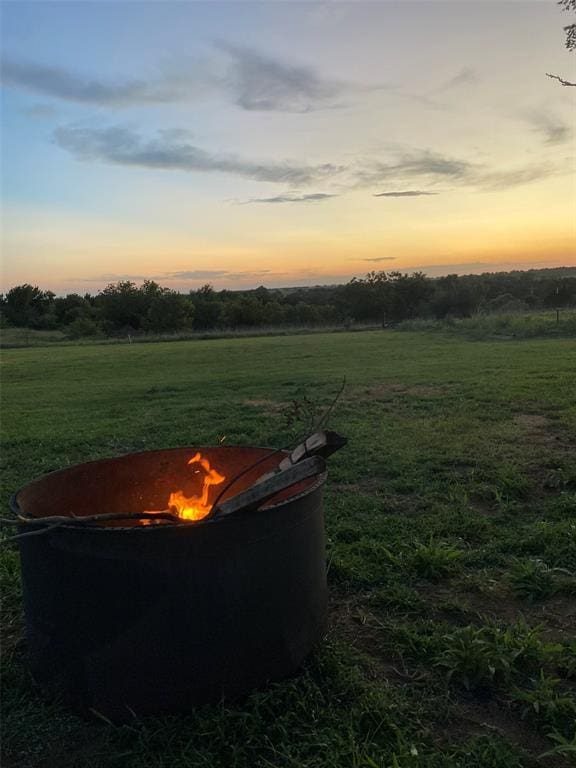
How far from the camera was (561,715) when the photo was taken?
2.07 meters

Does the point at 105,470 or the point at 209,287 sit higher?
the point at 209,287

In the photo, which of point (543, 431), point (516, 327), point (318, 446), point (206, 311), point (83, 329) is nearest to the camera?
point (318, 446)

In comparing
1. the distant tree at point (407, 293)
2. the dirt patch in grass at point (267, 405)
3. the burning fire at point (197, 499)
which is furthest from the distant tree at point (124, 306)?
the burning fire at point (197, 499)

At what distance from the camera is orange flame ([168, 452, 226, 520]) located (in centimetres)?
261

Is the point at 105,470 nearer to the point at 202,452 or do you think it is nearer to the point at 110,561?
the point at 202,452

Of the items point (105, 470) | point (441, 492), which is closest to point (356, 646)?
point (105, 470)

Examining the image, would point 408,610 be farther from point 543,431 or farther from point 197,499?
point 543,431

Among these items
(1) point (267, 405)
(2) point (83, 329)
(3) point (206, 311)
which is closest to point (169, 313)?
(3) point (206, 311)

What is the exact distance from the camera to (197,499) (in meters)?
2.88

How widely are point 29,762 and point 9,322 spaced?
60.7 metres

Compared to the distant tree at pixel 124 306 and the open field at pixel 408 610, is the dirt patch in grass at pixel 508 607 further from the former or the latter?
the distant tree at pixel 124 306

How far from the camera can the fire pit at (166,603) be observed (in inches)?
79.9

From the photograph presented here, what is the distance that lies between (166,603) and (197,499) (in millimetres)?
866

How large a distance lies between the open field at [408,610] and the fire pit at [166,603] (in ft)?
0.36
